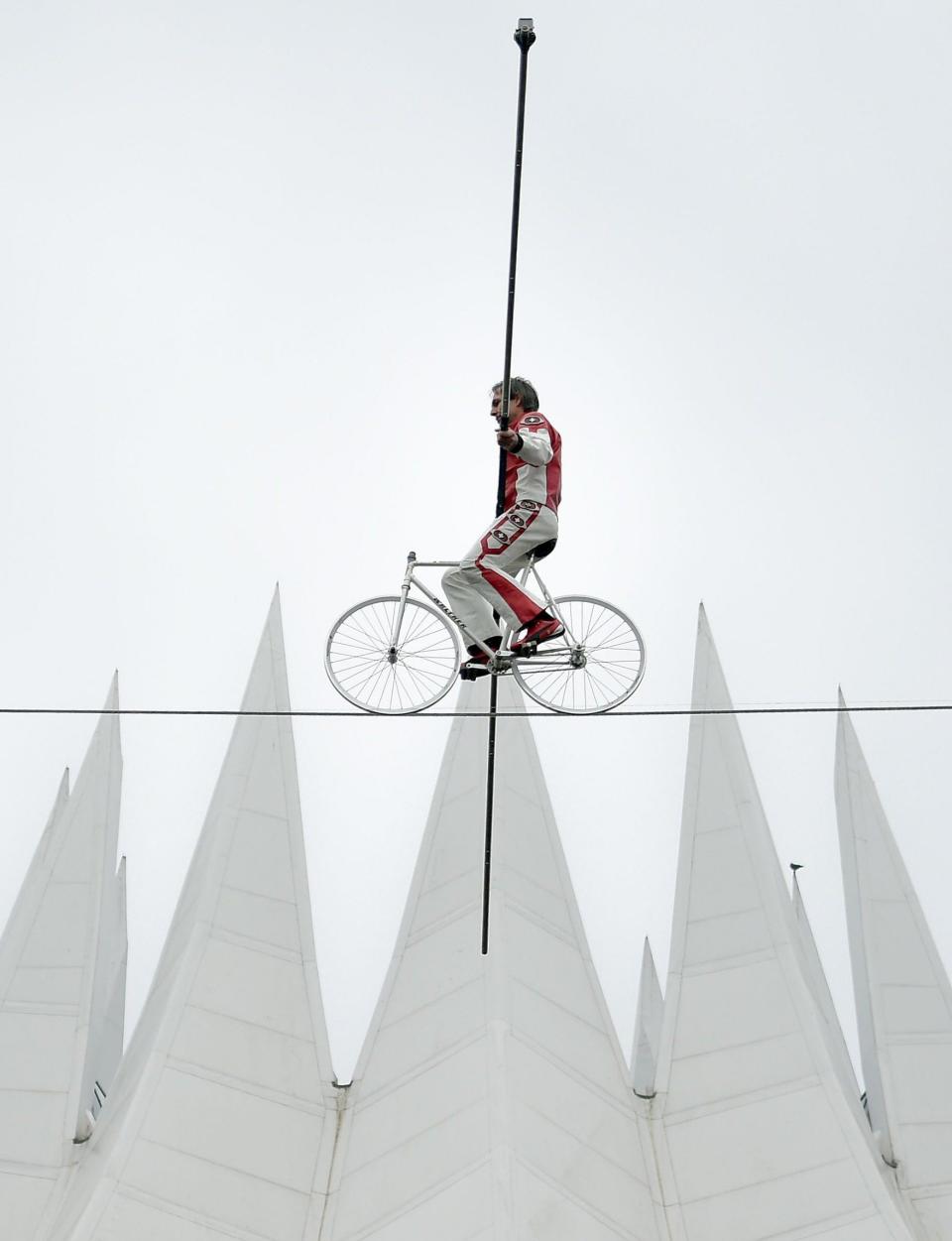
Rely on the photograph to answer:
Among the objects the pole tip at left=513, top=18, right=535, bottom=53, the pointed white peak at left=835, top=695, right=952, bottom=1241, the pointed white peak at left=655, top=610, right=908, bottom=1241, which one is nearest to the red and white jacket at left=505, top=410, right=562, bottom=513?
the pole tip at left=513, top=18, right=535, bottom=53

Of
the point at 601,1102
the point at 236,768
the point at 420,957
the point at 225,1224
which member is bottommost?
the point at 225,1224

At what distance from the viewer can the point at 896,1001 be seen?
21.3 m

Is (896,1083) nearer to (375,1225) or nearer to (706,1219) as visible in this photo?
(706,1219)

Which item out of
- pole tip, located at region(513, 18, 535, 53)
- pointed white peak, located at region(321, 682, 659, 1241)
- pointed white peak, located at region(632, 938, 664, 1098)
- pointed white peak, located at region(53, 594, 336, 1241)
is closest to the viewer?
pole tip, located at region(513, 18, 535, 53)

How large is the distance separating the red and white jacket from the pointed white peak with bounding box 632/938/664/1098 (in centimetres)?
1763

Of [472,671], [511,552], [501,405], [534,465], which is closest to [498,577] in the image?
[511,552]

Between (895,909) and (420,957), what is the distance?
23.7 feet

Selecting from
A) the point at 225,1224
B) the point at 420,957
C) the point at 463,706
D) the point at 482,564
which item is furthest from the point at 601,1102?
the point at 482,564

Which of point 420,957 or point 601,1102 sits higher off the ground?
point 420,957

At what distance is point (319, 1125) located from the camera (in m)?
19.2

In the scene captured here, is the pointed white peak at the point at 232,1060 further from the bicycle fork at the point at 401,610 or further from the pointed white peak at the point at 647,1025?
the bicycle fork at the point at 401,610

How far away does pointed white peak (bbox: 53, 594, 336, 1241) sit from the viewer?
689 inches

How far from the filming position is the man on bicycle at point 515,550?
11156mm

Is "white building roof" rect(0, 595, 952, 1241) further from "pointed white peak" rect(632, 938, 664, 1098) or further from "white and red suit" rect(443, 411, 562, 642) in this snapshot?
"white and red suit" rect(443, 411, 562, 642)
